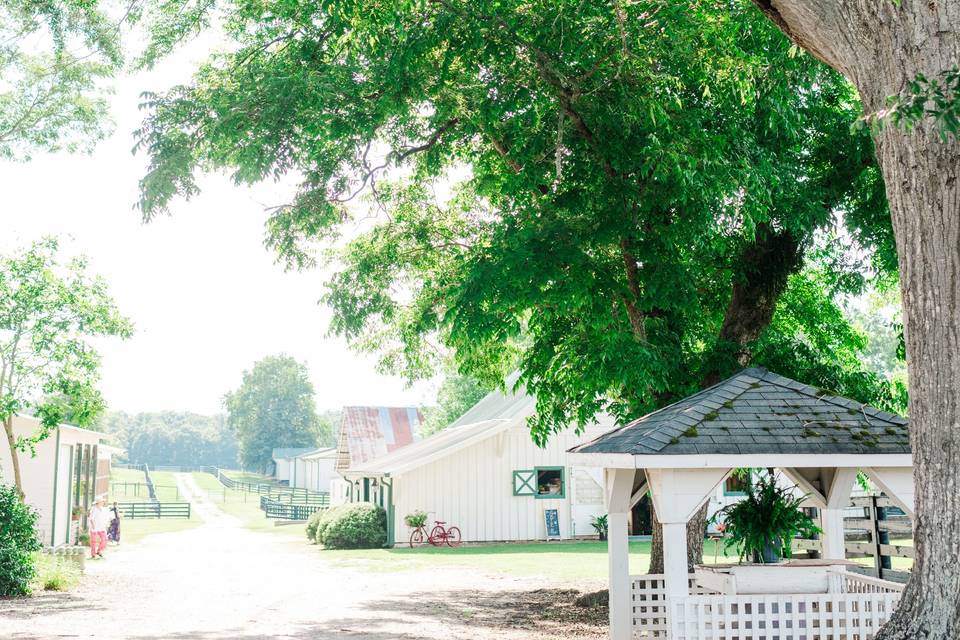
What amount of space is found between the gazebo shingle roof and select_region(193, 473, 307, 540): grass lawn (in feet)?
82.3

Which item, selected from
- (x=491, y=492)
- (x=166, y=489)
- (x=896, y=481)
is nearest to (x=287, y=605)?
(x=896, y=481)

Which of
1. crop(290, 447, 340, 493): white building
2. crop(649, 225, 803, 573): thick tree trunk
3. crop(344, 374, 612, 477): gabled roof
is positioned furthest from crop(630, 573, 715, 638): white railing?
crop(290, 447, 340, 493): white building

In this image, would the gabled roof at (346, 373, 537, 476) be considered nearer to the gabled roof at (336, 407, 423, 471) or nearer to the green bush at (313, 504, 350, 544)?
the green bush at (313, 504, 350, 544)

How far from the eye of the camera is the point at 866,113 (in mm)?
6387

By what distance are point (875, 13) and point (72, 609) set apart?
1293 cm

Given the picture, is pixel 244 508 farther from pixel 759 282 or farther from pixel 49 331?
pixel 759 282

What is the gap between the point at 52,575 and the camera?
1587cm

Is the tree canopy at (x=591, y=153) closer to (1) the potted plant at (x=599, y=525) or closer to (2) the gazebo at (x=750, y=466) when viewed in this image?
(2) the gazebo at (x=750, y=466)

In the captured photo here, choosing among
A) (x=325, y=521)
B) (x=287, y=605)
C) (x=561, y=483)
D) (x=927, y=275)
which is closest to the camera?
(x=927, y=275)

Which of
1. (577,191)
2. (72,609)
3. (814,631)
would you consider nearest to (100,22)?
(577,191)

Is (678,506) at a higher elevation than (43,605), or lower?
higher

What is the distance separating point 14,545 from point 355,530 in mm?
13149

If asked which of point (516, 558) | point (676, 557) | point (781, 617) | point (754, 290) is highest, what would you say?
point (754, 290)

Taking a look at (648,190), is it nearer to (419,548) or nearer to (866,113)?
(866,113)
